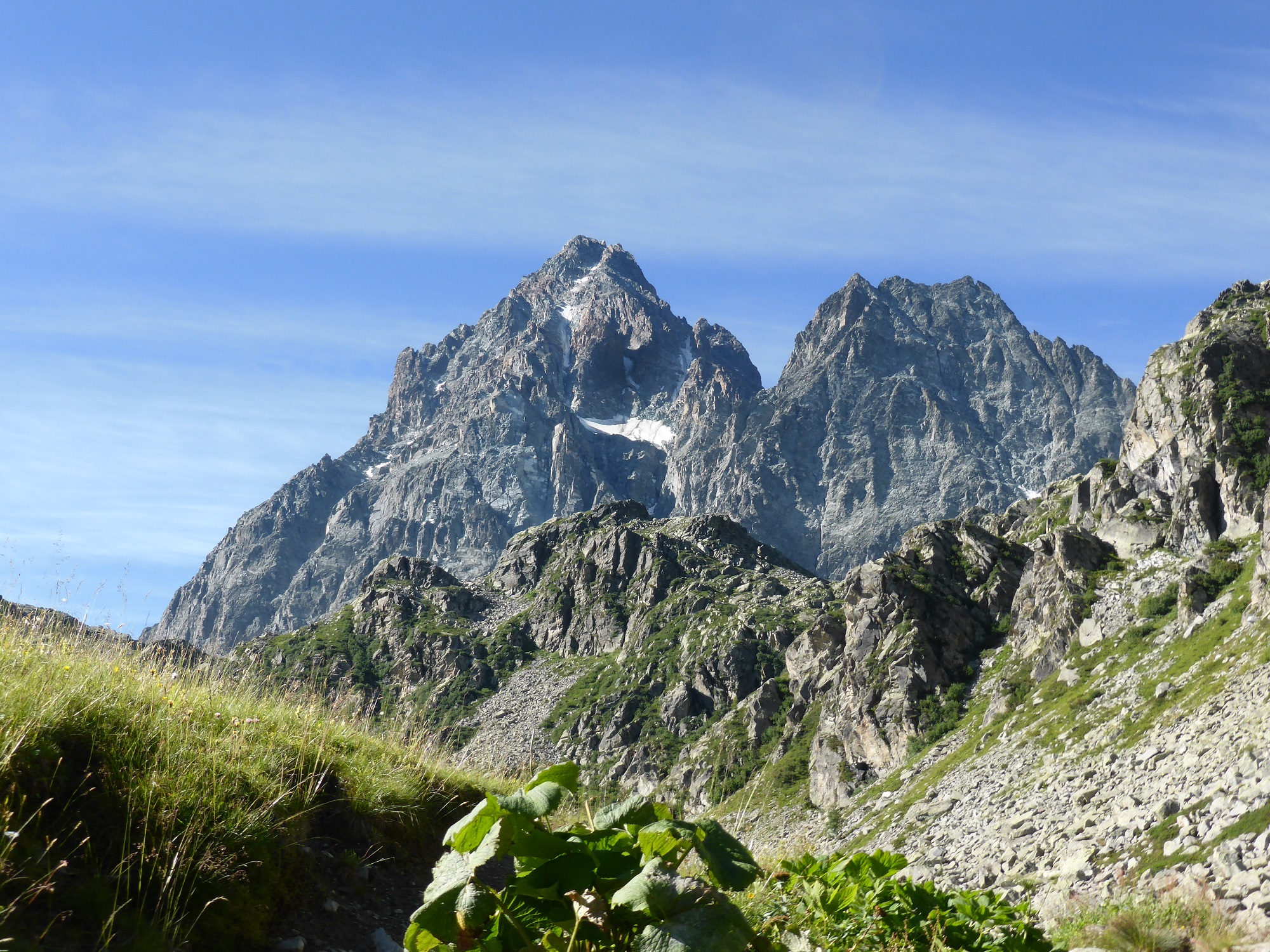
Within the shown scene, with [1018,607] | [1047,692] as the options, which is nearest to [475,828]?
[1047,692]

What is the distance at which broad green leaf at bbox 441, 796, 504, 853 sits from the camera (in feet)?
15.2

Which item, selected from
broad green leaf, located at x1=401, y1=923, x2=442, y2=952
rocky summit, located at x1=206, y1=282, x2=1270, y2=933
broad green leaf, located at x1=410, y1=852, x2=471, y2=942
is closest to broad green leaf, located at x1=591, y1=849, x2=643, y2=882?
broad green leaf, located at x1=410, y1=852, x2=471, y2=942

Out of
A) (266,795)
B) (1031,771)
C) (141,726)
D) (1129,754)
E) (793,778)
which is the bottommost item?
(793,778)

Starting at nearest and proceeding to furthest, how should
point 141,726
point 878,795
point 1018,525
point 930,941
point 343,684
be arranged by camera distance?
point 930,941
point 141,726
point 343,684
point 878,795
point 1018,525

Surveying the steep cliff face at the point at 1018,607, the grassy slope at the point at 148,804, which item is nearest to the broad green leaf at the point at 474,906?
the grassy slope at the point at 148,804

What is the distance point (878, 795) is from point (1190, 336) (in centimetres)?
8807

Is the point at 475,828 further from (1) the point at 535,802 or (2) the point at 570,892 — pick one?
(2) the point at 570,892

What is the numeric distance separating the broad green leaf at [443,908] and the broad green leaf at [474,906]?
0.11 feet

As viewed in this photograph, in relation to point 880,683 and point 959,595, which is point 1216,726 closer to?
point 880,683

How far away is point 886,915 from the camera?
6387 millimetres

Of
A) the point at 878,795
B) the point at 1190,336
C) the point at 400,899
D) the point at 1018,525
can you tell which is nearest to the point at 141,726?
the point at 400,899

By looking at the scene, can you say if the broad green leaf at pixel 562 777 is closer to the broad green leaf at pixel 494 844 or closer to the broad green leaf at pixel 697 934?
the broad green leaf at pixel 494 844

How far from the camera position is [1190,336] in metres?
132

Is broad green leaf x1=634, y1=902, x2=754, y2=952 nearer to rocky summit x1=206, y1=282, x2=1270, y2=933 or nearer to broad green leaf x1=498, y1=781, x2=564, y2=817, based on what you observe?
broad green leaf x1=498, y1=781, x2=564, y2=817
